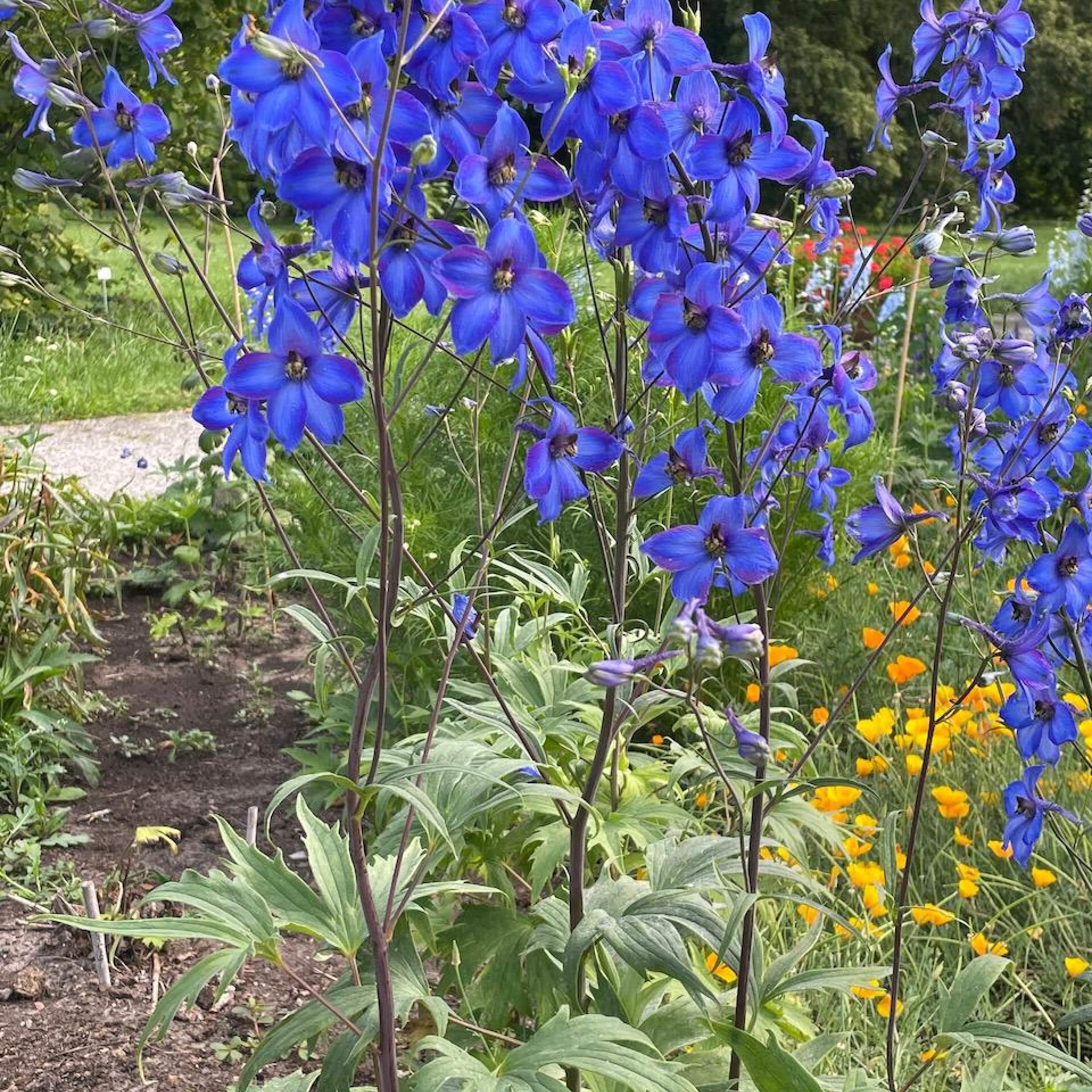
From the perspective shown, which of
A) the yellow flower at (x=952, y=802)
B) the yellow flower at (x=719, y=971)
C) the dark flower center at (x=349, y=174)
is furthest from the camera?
the yellow flower at (x=952, y=802)

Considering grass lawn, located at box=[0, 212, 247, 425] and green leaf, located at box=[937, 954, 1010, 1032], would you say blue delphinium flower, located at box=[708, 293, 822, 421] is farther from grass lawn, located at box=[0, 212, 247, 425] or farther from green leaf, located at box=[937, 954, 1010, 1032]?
grass lawn, located at box=[0, 212, 247, 425]

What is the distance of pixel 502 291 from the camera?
1258 mm

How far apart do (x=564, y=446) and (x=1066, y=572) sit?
74 cm

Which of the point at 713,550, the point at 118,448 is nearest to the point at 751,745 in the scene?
the point at 713,550

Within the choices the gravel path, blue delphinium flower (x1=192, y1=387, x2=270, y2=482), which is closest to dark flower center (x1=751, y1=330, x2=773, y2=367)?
blue delphinium flower (x1=192, y1=387, x2=270, y2=482)

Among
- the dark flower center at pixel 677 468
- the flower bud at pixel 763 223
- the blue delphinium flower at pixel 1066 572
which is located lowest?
the blue delphinium flower at pixel 1066 572

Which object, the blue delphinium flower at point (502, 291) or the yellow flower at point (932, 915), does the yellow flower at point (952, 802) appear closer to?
the yellow flower at point (932, 915)

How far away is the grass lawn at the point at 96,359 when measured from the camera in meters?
6.57

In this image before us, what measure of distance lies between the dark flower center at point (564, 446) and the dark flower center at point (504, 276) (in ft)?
0.73

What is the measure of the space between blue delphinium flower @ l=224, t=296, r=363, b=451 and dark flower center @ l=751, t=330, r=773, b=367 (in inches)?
16.6

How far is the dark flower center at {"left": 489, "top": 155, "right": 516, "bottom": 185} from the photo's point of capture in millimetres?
1276

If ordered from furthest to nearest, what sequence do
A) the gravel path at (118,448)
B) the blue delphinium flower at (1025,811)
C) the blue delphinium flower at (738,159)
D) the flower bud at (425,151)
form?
the gravel path at (118,448), the blue delphinium flower at (1025,811), the blue delphinium flower at (738,159), the flower bud at (425,151)

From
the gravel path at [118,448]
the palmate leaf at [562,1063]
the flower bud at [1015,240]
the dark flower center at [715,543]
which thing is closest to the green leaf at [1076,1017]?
the palmate leaf at [562,1063]

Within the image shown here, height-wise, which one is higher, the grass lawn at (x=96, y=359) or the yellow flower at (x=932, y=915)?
the yellow flower at (x=932, y=915)
